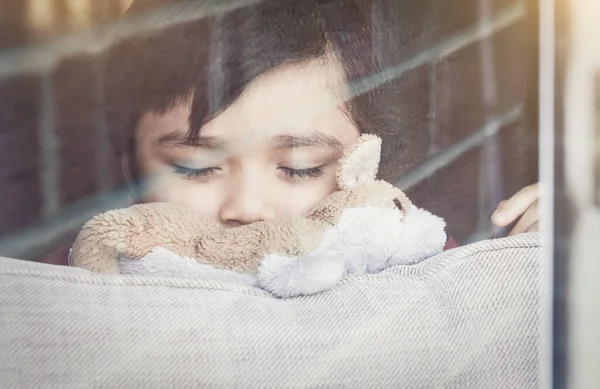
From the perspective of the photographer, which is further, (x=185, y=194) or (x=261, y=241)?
(x=185, y=194)

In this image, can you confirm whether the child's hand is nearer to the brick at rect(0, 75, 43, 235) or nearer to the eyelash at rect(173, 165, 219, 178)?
the eyelash at rect(173, 165, 219, 178)

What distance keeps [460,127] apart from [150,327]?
2.14 feet

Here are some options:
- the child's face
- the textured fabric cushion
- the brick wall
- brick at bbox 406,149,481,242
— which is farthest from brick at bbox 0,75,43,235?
brick at bbox 406,149,481,242

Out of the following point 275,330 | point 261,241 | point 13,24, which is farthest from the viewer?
point 13,24

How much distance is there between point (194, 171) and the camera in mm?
1001

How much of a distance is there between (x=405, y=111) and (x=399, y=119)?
0.05 feet

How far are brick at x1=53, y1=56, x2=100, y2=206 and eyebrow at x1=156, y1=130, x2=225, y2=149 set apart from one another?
0.10 metres

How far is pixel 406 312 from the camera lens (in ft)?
2.16

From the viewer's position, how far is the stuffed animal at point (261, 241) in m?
0.80

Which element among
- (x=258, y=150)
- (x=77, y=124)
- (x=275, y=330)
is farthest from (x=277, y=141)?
(x=275, y=330)

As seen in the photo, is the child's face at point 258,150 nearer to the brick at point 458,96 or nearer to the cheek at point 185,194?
the cheek at point 185,194

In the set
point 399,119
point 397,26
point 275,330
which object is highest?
point 397,26

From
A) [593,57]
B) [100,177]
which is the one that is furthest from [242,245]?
[593,57]

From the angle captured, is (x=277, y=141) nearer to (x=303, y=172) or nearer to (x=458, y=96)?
(x=303, y=172)
